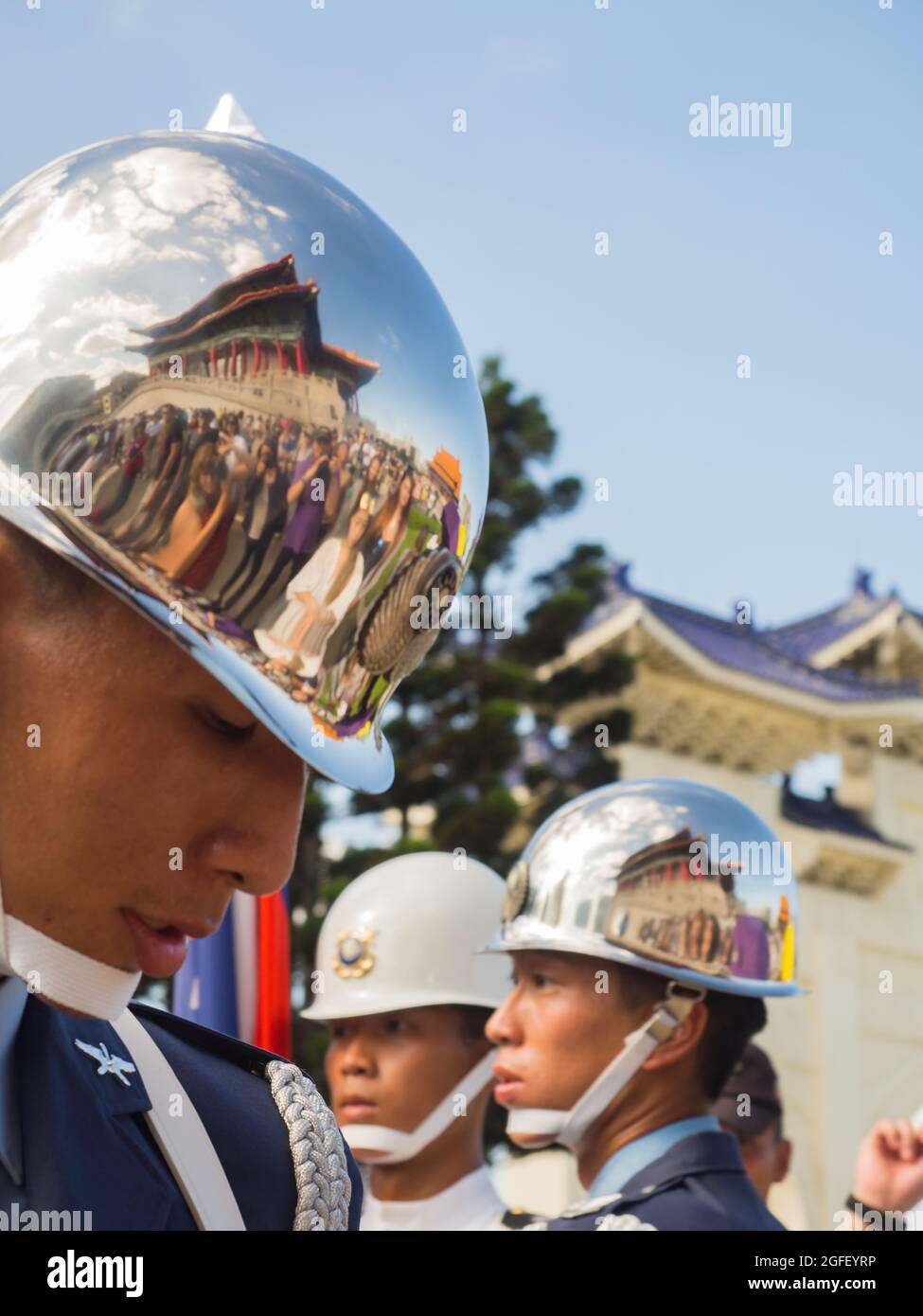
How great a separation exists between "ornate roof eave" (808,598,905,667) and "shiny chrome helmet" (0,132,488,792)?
1904cm

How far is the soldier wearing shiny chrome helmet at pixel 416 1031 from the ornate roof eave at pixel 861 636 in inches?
589

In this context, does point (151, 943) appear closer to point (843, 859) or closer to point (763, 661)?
point (843, 859)

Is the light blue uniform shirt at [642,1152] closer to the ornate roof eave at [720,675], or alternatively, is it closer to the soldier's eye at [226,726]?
the soldier's eye at [226,726]

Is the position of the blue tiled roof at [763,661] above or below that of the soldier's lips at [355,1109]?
above

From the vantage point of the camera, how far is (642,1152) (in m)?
3.29

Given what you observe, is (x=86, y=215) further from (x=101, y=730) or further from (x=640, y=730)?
(x=640, y=730)

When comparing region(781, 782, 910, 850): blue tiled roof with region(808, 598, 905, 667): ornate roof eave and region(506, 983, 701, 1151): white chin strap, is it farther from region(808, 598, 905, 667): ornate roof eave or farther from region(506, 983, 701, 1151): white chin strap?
region(506, 983, 701, 1151): white chin strap

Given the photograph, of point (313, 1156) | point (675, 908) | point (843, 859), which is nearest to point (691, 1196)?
point (675, 908)

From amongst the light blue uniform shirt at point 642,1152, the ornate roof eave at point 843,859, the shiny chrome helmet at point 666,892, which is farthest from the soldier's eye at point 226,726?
the ornate roof eave at point 843,859

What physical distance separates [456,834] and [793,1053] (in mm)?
5519

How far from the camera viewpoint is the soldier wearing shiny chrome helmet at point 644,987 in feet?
10.6

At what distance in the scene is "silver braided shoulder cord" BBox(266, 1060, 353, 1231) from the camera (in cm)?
155

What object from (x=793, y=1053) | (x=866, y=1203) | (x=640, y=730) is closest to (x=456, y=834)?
(x=640, y=730)

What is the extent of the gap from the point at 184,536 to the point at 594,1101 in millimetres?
2351
